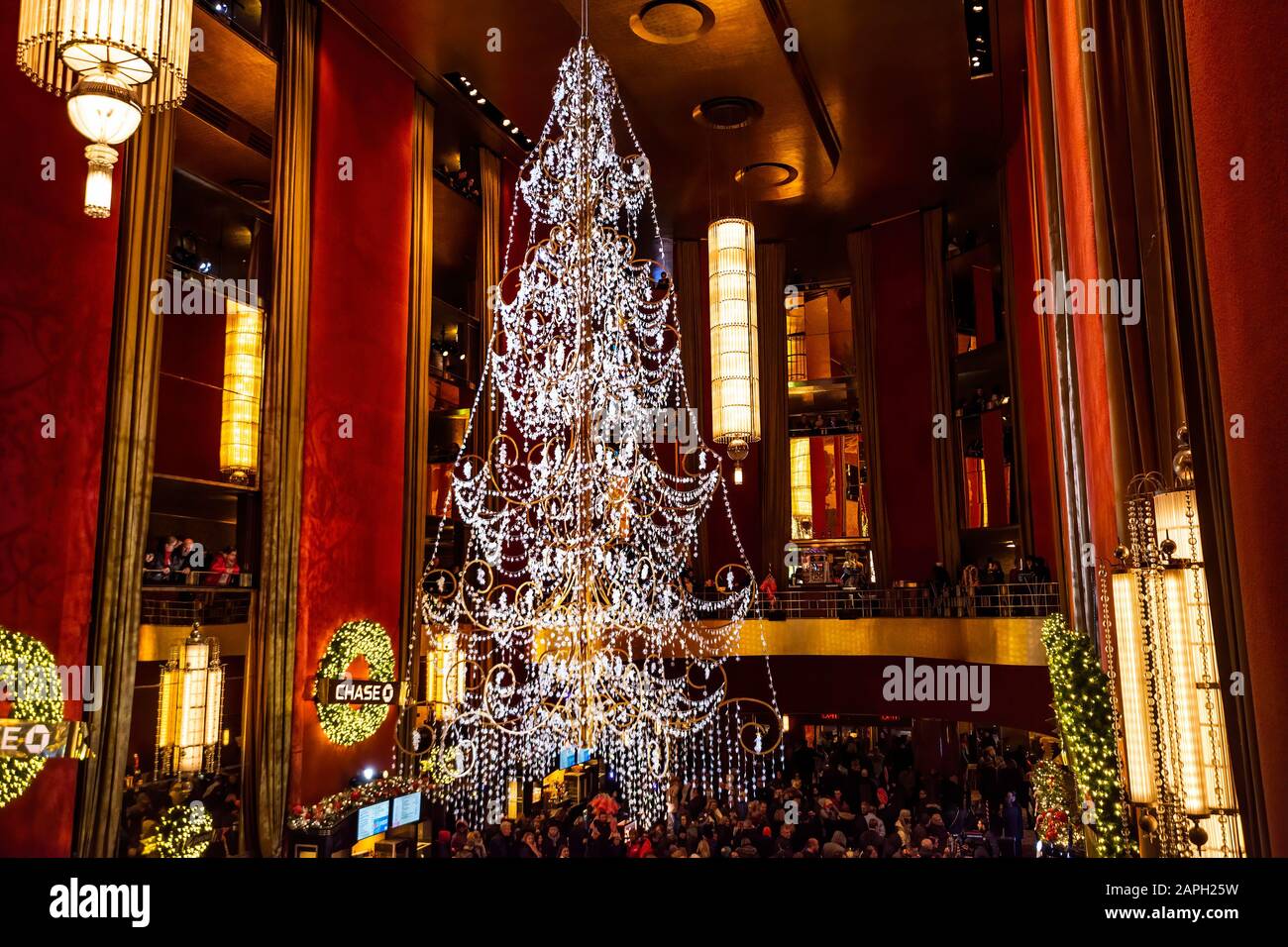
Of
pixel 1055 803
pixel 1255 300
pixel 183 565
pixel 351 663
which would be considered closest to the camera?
pixel 1255 300

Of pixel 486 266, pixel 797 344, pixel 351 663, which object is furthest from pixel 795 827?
pixel 797 344

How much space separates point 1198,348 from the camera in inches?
102

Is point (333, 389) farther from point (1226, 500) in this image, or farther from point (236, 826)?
point (1226, 500)

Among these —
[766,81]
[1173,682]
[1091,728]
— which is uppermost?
[766,81]

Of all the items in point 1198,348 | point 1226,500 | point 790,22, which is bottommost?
point 1226,500

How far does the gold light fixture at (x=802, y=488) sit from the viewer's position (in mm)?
16641

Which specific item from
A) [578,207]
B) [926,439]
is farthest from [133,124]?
[926,439]

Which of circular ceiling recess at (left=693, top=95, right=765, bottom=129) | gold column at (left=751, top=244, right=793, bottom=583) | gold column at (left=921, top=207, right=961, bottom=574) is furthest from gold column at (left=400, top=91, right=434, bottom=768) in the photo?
gold column at (left=921, top=207, right=961, bottom=574)

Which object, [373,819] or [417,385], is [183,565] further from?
[417,385]

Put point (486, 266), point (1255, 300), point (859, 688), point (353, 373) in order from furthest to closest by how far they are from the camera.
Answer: point (486, 266)
point (859, 688)
point (353, 373)
point (1255, 300)

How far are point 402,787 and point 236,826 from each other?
5.24 ft

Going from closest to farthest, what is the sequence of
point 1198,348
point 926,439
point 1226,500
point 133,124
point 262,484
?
point 1226,500, point 1198,348, point 133,124, point 262,484, point 926,439

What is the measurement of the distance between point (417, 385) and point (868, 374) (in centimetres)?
724

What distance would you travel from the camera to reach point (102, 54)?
2793 millimetres
